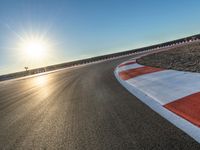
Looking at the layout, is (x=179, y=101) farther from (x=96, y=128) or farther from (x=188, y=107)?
(x=96, y=128)

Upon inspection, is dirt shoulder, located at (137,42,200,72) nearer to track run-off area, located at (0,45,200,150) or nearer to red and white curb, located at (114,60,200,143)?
red and white curb, located at (114,60,200,143)

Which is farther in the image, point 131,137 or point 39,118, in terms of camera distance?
point 39,118

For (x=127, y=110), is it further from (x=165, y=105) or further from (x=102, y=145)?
(x=102, y=145)

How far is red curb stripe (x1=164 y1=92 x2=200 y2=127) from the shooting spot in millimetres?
3775

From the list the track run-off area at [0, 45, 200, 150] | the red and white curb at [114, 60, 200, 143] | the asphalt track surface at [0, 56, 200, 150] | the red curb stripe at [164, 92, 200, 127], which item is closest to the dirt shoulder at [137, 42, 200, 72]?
the red and white curb at [114, 60, 200, 143]

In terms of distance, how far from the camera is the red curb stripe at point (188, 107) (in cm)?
378

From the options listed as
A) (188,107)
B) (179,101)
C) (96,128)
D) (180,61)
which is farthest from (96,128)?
(180,61)

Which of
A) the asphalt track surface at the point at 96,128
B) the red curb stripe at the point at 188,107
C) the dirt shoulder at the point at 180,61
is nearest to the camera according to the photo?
the asphalt track surface at the point at 96,128

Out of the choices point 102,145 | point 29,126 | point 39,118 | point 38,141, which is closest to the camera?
point 102,145

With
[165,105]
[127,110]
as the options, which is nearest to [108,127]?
[127,110]

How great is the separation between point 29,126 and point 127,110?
2.01 meters

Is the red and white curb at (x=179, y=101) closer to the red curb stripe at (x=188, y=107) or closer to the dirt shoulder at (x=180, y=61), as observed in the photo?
the red curb stripe at (x=188, y=107)

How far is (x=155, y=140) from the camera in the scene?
3248 mm

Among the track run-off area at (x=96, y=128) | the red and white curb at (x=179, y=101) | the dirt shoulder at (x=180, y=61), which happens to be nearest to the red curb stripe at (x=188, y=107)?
the red and white curb at (x=179, y=101)
